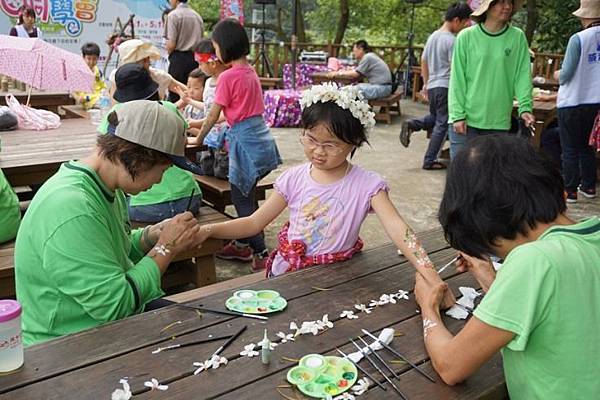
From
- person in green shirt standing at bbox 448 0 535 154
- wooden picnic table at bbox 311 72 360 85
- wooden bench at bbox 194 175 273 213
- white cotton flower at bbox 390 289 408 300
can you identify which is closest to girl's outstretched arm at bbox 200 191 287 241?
white cotton flower at bbox 390 289 408 300

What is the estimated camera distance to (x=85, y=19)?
A: 9.45 meters

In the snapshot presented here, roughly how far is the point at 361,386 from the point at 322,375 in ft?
0.33

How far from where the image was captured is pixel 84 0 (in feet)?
30.8

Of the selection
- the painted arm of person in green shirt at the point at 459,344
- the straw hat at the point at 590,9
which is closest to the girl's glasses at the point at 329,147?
the painted arm of person in green shirt at the point at 459,344

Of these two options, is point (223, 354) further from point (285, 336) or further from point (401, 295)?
point (401, 295)

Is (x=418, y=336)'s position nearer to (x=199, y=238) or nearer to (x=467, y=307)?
(x=467, y=307)

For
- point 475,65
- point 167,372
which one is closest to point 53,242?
point 167,372

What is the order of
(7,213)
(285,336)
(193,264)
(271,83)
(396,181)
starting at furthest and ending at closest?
(271,83), (396,181), (193,264), (7,213), (285,336)

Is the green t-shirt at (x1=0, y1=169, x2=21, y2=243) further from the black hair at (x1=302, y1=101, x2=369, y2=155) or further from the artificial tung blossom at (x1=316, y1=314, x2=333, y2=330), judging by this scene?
the artificial tung blossom at (x1=316, y1=314, x2=333, y2=330)

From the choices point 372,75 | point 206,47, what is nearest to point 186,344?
point 206,47

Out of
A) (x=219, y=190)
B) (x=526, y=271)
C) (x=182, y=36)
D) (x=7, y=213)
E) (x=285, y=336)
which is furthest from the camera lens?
(x=182, y=36)

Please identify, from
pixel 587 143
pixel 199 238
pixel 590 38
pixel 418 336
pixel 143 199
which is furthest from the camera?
pixel 587 143

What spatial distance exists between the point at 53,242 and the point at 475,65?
11.6 feet

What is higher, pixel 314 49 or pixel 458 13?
pixel 458 13
